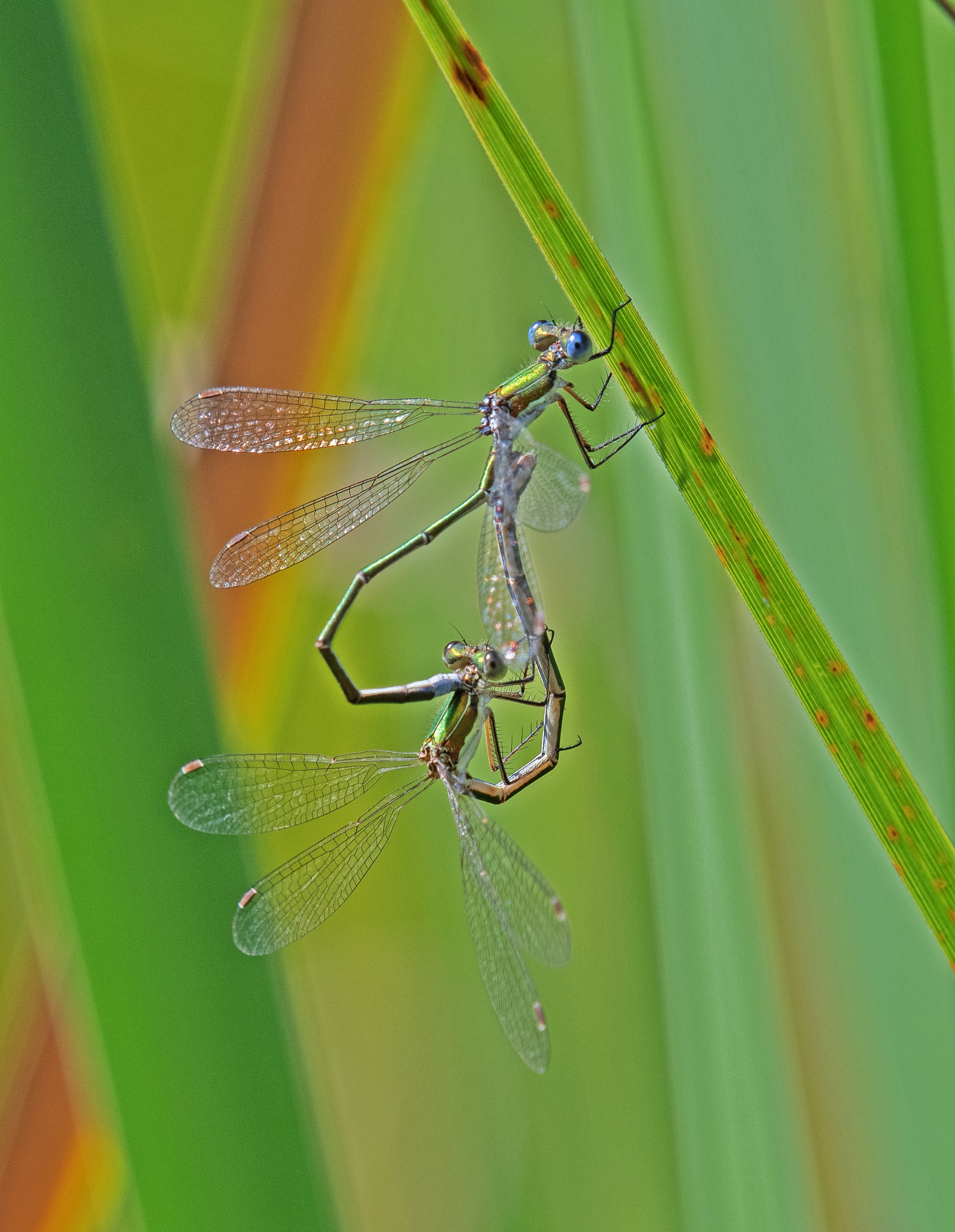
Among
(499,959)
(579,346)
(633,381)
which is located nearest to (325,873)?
(499,959)

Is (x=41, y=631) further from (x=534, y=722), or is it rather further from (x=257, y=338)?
(x=257, y=338)

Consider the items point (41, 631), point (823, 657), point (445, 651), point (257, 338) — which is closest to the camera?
point (823, 657)

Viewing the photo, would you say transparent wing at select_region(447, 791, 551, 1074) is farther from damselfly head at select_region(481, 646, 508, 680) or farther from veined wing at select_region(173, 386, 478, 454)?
veined wing at select_region(173, 386, 478, 454)

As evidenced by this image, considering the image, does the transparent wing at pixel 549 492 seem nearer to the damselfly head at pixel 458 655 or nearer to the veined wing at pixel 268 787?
the damselfly head at pixel 458 655

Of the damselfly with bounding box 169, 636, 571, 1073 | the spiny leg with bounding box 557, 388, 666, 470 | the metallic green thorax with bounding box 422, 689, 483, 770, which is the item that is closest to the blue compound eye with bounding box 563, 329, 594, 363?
the spiny leg with bounding box 557, 388, 666, 470

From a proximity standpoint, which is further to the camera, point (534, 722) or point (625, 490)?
point (534, 722)

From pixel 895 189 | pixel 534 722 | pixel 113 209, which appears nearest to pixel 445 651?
pixel 534 722

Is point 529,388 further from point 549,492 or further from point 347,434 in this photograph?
point 347,434

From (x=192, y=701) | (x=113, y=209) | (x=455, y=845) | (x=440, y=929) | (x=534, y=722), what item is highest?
(x=113, y=209)
